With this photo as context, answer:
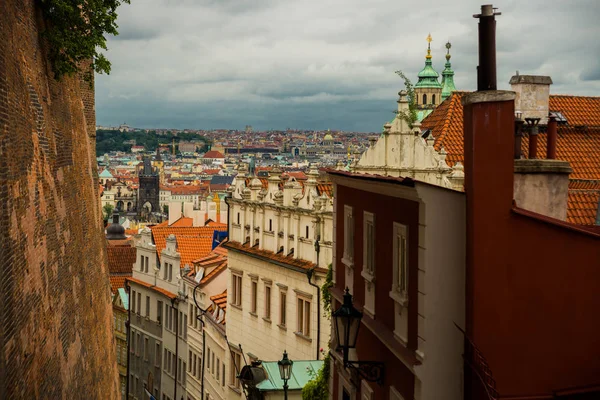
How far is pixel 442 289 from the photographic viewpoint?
9250 millimetres

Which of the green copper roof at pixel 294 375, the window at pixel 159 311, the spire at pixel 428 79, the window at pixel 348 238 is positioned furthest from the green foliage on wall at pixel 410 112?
the spire at pixel 428 79

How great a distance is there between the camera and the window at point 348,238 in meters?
13.0

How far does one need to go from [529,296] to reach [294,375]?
1296 cm

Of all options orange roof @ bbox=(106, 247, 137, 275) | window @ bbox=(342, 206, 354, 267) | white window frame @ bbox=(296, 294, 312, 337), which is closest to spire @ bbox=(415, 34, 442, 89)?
orange roof @ bbox=(106, 247, 137, 275)

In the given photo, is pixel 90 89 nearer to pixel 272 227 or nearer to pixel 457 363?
pixel 272 227

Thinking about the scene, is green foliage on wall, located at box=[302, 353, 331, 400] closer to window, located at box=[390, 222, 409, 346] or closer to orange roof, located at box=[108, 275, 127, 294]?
window, located at box=[390, 222, 409, 346]

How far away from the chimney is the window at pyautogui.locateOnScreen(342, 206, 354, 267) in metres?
6.28

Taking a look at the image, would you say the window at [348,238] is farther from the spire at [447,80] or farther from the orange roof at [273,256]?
the spire at [447,80]

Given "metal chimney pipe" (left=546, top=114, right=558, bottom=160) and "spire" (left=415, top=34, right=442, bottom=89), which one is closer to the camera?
"metal chimney pipe" (left=546, top=114, right=558, bottom=160)

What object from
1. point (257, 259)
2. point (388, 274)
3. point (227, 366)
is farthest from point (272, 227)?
point (388, 274)

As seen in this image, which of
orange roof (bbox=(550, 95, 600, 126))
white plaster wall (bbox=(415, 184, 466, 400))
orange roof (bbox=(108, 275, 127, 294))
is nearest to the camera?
white plaster wall (bbox=(415, 184, 466, 400))

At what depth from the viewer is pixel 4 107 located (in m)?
10.6

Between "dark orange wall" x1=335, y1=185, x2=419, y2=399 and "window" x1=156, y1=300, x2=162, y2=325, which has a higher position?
"dark orange wall" x1=335, y1=185, x2=419, y2=399

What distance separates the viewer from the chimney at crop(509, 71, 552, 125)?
61.3 ft
